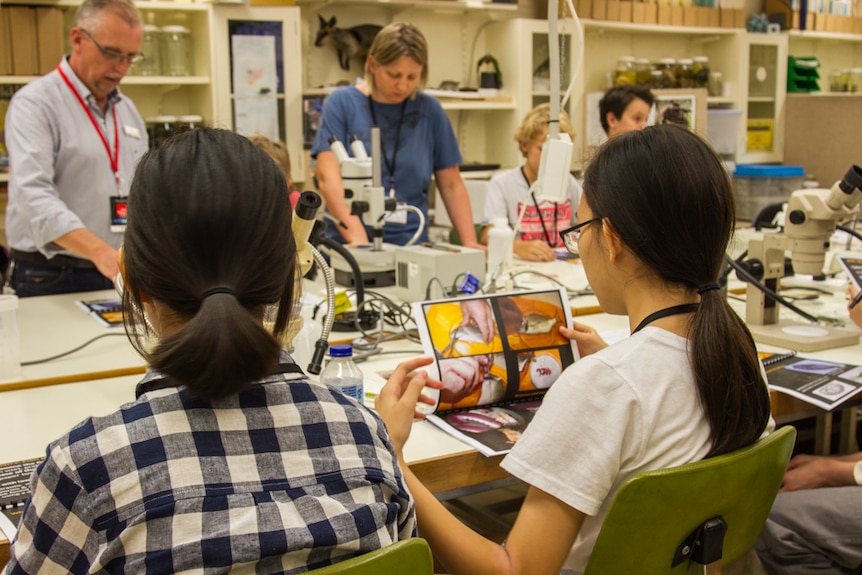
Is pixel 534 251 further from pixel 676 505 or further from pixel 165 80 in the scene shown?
pixel 676 505

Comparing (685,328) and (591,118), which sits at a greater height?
(591,118)

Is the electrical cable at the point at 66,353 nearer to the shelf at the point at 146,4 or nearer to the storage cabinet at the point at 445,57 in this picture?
the shelf at the point at 146,4

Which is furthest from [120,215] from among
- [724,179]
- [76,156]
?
[724,179]

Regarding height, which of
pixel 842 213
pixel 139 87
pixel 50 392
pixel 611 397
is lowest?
pixel 50 392

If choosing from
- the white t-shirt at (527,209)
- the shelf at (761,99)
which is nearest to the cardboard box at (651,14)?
the shelf at (761,99)

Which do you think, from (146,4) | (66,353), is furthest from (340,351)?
(146,4)

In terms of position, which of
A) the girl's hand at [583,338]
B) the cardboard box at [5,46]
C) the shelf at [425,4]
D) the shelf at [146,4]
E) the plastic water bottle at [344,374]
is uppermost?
the shelf at [425,4]

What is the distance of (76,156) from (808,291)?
2288mm

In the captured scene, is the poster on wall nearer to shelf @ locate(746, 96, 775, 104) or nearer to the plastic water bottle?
the plastic water bottle

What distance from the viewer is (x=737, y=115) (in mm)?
5520

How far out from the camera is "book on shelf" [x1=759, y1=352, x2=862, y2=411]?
1.75 m

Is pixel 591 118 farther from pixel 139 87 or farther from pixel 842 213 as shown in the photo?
pixel 842 213

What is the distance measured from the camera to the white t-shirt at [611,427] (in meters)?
1.13

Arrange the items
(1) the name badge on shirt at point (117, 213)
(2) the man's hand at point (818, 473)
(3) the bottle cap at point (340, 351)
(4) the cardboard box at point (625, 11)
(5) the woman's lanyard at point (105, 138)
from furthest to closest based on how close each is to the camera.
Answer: (4) the cardboard box at point (625, 11) < (5) the woman's lanyard at point (105, 138) < (1) the name badge on shirt at point (117, 213) < (2) the man's hand at point (818, 473) < (3) the bottle cap at point (340, 351)
